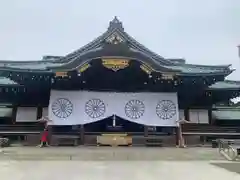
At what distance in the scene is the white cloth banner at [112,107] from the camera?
50.8 feet

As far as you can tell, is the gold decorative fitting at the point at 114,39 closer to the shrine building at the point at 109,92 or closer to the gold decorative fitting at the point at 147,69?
the shrine building at the point at 109,92

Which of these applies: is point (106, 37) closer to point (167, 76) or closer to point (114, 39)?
point (114, 39)

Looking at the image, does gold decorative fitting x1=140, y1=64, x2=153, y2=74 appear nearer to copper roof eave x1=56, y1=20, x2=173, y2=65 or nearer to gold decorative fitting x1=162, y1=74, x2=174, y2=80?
gold decorative fitting x1=162, y1=74, x2=174, y2=80

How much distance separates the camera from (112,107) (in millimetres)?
15758

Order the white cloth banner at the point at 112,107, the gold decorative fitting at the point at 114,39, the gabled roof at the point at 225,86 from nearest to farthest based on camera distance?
the gold decorative fitting at the point at 114,39, the white cloth banner at the point at 112,107, the gabled roof at the point at 225,86

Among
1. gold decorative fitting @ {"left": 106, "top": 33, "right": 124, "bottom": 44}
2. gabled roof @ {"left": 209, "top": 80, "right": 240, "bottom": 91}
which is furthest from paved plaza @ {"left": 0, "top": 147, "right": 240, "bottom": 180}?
gabled roof @ {"left": 209, "top": 80, "right": 240, "bottom": 91}

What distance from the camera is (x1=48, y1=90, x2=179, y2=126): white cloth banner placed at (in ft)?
50.8

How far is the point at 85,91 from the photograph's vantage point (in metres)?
15.8

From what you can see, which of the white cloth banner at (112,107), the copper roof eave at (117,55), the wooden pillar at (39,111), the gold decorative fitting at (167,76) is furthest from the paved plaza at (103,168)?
the wooden pillar at (39,111)

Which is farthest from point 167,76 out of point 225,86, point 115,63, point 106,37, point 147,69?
point 225,86

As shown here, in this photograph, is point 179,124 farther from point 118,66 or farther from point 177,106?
point 118,66

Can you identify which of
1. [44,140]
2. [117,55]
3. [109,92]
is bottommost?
[44,140]

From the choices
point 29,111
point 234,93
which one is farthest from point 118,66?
point 234,93

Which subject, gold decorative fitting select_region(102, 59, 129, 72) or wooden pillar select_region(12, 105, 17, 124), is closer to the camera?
gold decorative fitting select_region(102, 59, 129, 72)
